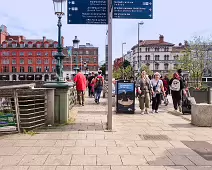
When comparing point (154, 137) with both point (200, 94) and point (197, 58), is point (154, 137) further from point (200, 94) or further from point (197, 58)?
point (197, 58)

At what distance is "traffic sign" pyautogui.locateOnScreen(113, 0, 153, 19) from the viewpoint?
313 inches

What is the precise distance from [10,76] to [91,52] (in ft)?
110

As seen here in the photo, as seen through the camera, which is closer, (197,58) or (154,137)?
(154,137)

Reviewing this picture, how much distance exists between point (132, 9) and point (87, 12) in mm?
1316

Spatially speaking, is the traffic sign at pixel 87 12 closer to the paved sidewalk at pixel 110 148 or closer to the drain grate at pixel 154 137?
the paved sidewalk at pixel 110 148

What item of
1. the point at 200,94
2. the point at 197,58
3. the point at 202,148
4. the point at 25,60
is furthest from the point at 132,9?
the point at 25,60

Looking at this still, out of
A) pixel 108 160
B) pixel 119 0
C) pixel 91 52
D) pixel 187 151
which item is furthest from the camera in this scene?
pixel 91 52

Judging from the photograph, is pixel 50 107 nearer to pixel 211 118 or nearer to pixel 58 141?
pixel 58 141

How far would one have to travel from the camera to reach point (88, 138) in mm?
6797

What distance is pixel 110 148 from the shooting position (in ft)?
19.4

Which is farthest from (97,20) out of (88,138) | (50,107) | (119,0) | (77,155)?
(77,155)

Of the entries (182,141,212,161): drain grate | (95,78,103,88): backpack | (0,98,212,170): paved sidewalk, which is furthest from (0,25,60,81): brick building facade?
(182,141,212,161): drain grate

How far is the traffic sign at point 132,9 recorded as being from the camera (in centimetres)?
795

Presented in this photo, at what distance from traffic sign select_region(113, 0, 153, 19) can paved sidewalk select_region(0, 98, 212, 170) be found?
3.30m
